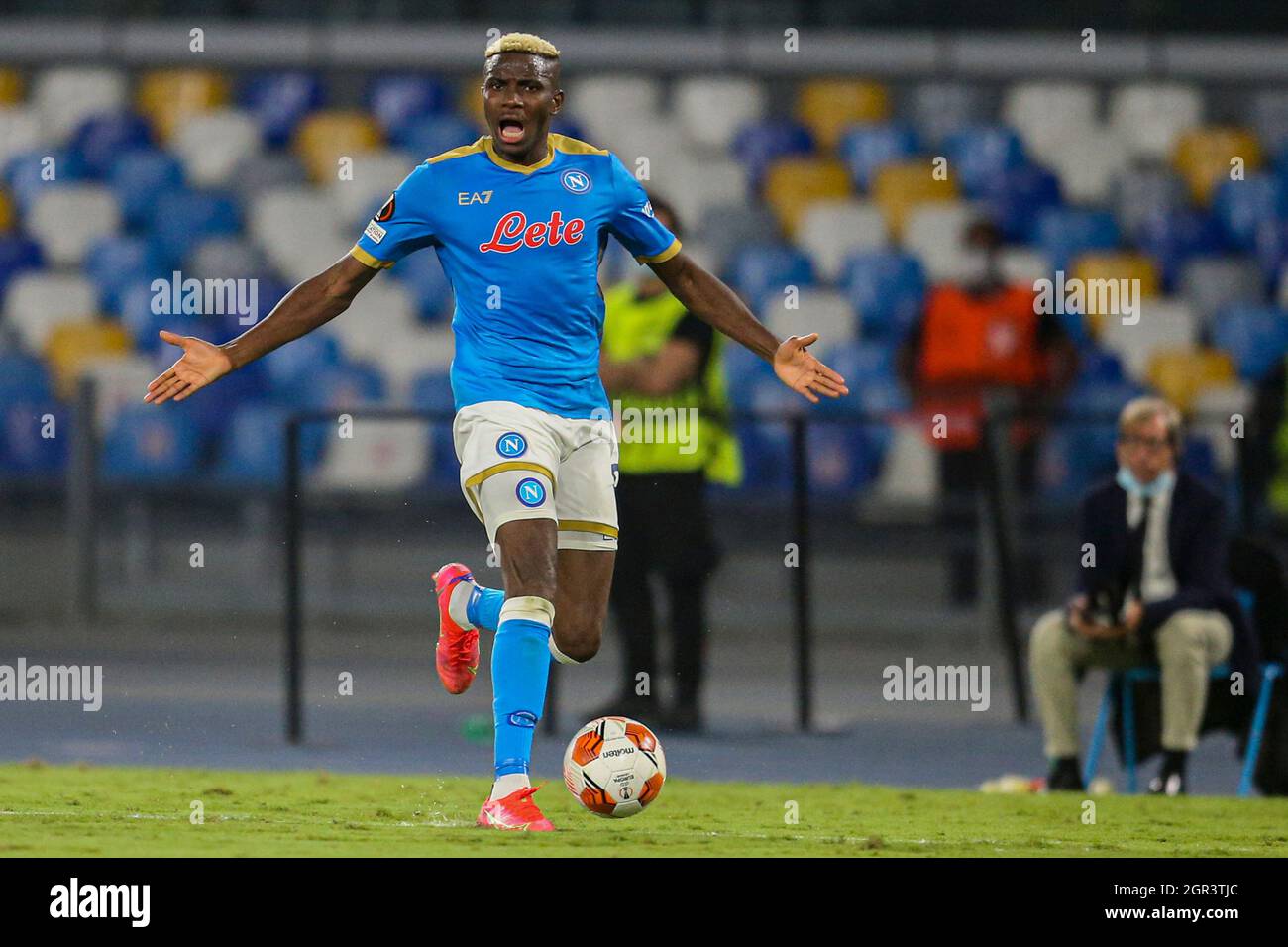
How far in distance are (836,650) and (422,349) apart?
4.18 m

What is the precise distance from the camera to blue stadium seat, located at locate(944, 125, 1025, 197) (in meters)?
15.3

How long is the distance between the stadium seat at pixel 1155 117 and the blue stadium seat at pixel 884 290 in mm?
2342

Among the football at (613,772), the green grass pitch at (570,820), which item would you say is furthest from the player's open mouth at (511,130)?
the green grass pitch at (570,820)

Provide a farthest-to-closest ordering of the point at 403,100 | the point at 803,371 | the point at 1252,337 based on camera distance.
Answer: the point at 403,100, the point at 1252,337, the point at 803,371

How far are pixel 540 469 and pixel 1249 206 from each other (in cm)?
985

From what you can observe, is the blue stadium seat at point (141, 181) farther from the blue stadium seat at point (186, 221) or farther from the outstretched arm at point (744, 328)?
the outstretched arm at point (744, 328)

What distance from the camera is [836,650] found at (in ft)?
36.4

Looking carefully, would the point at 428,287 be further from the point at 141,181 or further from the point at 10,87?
the point at 10,87

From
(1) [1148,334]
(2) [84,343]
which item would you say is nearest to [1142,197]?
(1) [1148,334]

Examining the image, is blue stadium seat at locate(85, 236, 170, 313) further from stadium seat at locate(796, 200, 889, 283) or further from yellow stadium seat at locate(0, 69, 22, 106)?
stadium seat at locate(796, 200, 889, 283)

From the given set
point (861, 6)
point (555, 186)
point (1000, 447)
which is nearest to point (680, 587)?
point (1000, 447)

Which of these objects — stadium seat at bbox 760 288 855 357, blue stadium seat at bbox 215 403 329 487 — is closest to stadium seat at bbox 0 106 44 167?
blue stadium seat at bbox 215 403 329 487

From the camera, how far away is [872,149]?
15.5 meters
